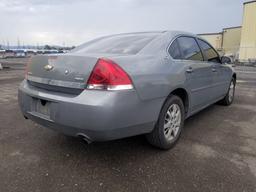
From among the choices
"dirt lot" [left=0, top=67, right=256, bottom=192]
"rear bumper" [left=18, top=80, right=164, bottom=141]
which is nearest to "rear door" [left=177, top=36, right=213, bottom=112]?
"dirt lot" [left=0, top=67, right=256, bottom=192]

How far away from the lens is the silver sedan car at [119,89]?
7.41ft

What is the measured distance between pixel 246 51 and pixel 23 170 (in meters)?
37.4

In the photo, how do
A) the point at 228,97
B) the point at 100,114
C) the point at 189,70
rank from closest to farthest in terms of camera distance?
the point at 100,114, the point at 189,70, the point at 228,97

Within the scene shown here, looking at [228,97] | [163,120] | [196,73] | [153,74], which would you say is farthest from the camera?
[228,97]

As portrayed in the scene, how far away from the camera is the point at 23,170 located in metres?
2.54

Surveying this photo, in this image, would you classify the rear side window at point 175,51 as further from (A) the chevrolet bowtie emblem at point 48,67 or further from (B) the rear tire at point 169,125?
(A) the chevrolet bowtie emblem at point 48,67

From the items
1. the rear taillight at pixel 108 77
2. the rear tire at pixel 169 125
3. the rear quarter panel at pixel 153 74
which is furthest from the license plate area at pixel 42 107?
the rear tire at pixel 169 125

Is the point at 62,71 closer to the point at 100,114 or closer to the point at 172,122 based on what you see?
the point at 100,114

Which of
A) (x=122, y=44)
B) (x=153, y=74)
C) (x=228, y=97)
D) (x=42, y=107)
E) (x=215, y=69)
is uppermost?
(x=122, y=44)

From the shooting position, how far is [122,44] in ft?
10.5

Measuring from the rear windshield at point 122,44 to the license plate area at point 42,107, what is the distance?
92cm

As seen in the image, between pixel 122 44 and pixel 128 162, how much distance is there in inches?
61.4

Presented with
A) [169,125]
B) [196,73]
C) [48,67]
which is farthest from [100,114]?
[196,73]

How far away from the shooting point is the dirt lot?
2.28 meters
